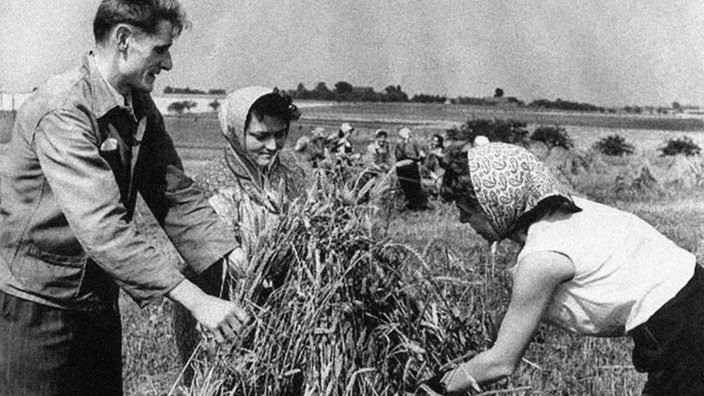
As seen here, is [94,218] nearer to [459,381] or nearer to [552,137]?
[459,381]

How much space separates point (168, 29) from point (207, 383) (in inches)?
40.2

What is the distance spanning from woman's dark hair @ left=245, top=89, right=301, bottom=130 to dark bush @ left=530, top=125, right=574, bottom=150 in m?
18.8

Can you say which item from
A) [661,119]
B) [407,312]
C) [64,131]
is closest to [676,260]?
[407,312]

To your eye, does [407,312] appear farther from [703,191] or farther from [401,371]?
[703,191]

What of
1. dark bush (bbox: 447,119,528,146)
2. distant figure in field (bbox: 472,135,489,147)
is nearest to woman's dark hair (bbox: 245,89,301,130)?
distant figure in field (bbox: 472,135,489,147)

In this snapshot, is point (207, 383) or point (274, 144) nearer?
point (207, 383)

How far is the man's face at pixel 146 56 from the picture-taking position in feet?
8.64

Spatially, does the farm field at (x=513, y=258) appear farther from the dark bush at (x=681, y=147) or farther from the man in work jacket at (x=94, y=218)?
the dark bush at (x=681, y=147)

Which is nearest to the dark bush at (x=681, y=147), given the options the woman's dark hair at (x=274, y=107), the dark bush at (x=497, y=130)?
the dark bush at (x=497, y=130)

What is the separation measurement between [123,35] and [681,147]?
21081 mm

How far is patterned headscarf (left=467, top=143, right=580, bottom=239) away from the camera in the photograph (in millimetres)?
2449

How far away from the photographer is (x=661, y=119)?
149 ft

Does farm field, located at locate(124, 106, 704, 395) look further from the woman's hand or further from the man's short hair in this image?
the man's short hair

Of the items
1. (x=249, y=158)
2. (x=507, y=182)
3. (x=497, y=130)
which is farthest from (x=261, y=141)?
(x=497, y=130)
